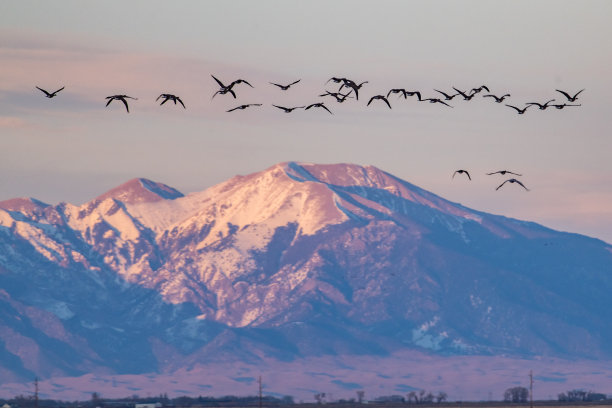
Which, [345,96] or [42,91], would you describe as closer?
[42,91]

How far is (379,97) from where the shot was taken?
312ft

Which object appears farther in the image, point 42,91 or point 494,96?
point 494,96

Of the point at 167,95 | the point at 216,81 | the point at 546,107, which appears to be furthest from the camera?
the point at 546,107

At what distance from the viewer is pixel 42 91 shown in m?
91.5

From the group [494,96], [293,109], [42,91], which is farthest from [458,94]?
[42,91]

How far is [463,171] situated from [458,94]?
826 cm

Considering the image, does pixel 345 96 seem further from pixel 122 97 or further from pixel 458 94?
pixel 122 97

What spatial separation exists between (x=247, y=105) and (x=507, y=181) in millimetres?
22405

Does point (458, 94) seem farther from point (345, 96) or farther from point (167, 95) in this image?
point (167, 95)

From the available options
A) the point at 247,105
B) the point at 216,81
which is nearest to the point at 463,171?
the point at 247,105

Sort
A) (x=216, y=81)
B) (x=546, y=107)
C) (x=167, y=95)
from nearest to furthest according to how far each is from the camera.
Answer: (x=216, y=81), (x=167, y=95), (x=546, y=107)

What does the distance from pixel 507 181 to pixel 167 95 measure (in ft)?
91.0

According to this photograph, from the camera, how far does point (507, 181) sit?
106 m

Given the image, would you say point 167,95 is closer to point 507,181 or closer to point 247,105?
point 247,105
